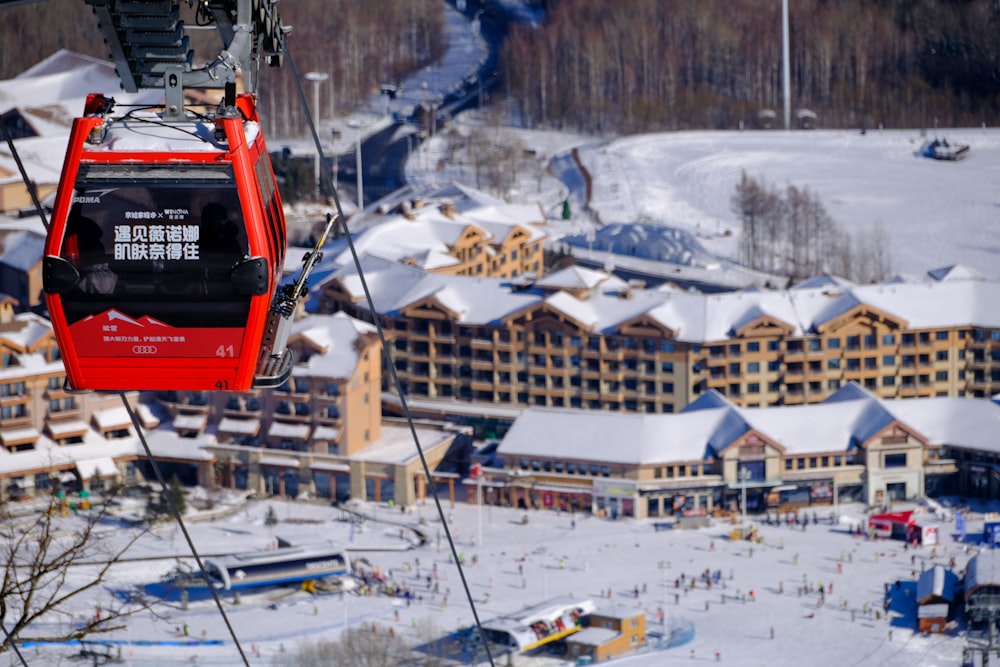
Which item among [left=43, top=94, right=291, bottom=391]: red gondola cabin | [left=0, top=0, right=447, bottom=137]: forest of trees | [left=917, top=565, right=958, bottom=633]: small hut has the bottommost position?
[left=917, top=565, right=958, bottom=633]: small hut

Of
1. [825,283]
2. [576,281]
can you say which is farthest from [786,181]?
[576,281]

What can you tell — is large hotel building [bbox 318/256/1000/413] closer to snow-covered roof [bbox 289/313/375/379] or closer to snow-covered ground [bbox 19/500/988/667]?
snow-covered roof [bbox 289/313/375/379]

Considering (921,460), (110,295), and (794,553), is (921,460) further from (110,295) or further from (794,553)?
(110,295)

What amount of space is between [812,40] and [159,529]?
120 ft

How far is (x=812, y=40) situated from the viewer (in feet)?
193

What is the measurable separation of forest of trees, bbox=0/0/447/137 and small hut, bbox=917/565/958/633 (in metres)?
36.2

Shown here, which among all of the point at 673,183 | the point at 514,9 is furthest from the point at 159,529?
the point at 514,9

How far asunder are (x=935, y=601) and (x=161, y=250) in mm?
17946

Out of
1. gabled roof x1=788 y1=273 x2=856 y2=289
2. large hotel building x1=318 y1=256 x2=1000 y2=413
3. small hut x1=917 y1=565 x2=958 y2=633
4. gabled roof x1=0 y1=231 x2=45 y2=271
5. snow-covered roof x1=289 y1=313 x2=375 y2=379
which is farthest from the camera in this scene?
gabled roof x1=0 y1=231 x2=45 y2=271

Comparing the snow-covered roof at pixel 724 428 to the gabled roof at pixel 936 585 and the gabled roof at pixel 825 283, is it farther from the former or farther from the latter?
the gabled roof at pixel 936 585

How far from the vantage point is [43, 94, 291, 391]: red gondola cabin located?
645 centimetres

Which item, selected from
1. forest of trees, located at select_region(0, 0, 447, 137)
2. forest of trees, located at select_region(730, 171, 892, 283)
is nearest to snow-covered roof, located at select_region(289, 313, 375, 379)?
forest of trees, located at select_region(730, 171, 892, 283)

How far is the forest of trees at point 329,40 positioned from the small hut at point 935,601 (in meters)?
36.2

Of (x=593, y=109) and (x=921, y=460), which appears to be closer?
(x=921, y=460)
